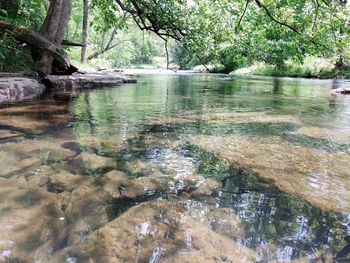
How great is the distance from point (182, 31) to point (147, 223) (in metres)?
8.54

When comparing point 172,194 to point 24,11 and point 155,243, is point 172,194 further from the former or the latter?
point 24,11

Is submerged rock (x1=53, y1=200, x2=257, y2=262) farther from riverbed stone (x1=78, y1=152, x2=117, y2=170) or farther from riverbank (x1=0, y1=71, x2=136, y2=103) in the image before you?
riverbank (x1=0, y1=71, x2=136, y2=103)

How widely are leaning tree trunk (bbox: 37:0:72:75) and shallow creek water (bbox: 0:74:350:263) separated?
209 inches

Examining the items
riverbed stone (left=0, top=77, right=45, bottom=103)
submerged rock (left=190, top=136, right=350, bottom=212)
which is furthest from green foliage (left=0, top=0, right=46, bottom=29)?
submerged rock (left=190, top=136, right=350, bottom=212)

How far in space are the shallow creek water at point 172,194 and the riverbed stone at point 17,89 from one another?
248 cm

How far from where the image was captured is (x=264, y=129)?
14.2 feet

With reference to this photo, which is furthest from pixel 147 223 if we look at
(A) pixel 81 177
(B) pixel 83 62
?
(B) pixel 83 62

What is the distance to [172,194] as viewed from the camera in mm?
2197

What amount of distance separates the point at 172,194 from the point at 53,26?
8.33 meters

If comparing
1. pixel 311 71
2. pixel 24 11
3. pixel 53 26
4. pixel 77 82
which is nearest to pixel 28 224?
pixel 53 26

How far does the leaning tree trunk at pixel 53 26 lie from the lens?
8.80m

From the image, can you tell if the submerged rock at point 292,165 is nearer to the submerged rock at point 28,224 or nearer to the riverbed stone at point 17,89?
the submerged rock at point 28,224

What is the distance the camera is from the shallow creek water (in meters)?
1.58

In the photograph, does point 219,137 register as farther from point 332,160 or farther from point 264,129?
point 332,160
